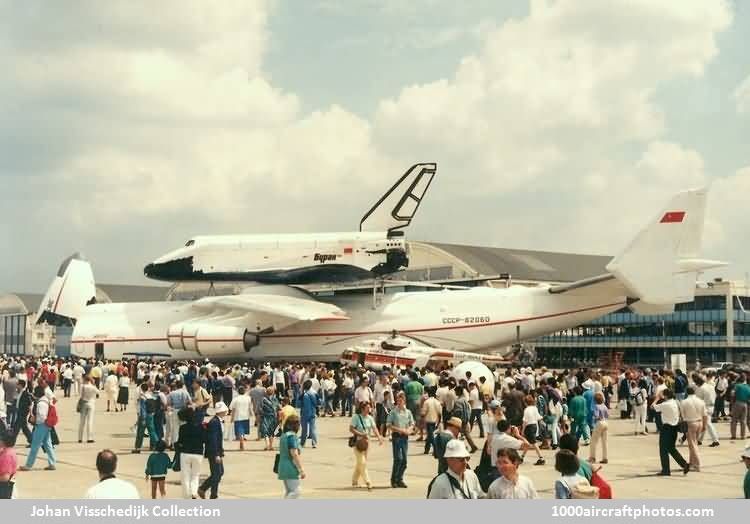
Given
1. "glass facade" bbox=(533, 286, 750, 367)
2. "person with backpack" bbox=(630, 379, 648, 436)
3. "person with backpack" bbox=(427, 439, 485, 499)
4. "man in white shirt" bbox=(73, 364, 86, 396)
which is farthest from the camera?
"glass facade" bbox=(533, 286, 750, 367)

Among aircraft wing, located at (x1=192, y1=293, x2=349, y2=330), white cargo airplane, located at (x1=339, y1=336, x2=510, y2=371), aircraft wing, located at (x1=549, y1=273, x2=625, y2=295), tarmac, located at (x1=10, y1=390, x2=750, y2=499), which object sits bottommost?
tarmac, located at (x1=10, y1=390, x2=750, y2=499)

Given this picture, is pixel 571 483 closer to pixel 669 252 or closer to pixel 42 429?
pixel 42 429

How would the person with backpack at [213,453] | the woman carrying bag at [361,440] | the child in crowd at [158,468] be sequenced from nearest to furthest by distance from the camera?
the child in crowd at [158,468], the person with backpack at [213,453], the woman carrying bag at [361,440]

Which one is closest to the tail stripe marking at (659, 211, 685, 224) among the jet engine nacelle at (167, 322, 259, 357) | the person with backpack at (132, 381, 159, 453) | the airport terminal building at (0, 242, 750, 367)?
the jet engine nacelle at (167, 322, 259, 357)

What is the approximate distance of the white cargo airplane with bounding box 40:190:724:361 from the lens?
35781mm

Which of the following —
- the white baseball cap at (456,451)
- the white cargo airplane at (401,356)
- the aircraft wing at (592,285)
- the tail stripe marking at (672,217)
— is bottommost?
the white baseball cap at (456,451)

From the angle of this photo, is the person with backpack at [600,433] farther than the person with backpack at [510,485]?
Yes

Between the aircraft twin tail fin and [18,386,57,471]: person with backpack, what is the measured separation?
25743mm

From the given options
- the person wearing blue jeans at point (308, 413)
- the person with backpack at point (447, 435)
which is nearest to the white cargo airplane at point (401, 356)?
the person wearing blue jeans at point (308, 413)

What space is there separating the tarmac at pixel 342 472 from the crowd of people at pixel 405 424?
0.30 m

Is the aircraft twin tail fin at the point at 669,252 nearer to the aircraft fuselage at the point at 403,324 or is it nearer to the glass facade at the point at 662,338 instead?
the aircraft fuselage at the point at 403,324

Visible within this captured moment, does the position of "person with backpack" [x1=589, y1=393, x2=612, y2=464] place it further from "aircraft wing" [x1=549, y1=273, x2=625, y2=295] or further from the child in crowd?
"aircraft wing" [x1=549, y1=273, x2=625, y2=295]

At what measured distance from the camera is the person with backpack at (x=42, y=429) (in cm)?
1516

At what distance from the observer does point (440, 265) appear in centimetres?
6838
